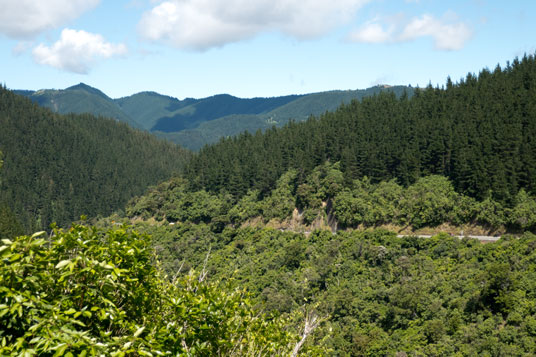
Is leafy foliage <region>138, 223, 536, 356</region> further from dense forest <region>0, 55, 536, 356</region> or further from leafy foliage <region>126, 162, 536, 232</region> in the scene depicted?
leafy foliage <region>126, 162, 536, 232</region>

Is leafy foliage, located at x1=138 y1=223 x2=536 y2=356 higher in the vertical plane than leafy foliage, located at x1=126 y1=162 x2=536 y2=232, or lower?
lower

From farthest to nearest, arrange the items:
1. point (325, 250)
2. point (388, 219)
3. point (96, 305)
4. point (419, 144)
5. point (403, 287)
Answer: point (419, 144)
point (388, 219)
point (325, 250)
point (403, 287)
point (96, 305)

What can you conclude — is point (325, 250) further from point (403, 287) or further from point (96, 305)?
point (96, 305)

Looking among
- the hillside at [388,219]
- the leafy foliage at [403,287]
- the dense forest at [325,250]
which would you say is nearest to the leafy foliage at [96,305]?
the dense forest at [325,250]

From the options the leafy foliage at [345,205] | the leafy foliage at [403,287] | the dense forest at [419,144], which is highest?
the dense forest at [419,144]

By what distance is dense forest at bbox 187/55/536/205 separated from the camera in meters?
69.1

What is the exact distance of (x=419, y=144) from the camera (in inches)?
3337

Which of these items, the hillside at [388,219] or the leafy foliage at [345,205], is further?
the leafy foliage at [345,205]

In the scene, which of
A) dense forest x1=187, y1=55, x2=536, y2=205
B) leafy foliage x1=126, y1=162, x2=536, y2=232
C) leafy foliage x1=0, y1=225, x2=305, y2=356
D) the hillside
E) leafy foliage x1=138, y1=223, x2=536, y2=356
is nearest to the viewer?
leafy foliage x1=0, y1=225, x2=305, y2=356

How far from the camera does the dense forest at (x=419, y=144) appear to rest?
227 ft

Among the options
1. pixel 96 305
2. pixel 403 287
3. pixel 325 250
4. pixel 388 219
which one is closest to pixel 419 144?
pixel 388 219

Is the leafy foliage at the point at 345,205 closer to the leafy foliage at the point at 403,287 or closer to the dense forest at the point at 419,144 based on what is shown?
the dense forest at the point at 419,144

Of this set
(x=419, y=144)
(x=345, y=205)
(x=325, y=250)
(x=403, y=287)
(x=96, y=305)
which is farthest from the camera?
(x=419, y=144)

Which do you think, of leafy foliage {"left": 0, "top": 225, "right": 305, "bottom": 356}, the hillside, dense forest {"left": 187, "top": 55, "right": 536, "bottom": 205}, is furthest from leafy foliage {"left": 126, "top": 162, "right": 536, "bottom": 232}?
leafy foliage {"left": 0, "top": 225, "right": 305, "bottom": 356}
